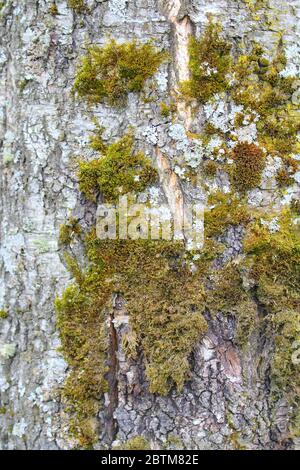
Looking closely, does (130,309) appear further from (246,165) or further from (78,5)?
(78,5)

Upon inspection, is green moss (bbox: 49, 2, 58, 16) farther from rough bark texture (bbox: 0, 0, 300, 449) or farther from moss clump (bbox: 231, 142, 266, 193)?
moss clump (bbox: 231, 142, 266, 193)

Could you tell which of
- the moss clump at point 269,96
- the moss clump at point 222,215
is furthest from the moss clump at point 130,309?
the moss clump at point 269,96

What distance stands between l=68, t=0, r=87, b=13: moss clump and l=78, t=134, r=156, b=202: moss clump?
0.57m

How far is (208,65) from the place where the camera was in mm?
2076

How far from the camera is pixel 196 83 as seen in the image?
2078 mm

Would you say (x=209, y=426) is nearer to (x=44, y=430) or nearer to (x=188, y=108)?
(x=44, y=430)

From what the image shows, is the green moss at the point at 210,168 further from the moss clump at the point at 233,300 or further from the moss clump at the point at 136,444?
the moss clump at the point at 136,444

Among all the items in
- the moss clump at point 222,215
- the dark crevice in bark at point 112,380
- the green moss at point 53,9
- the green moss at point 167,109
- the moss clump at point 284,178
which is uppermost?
the green moss at point 53,9

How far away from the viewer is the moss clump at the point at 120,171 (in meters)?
2.07

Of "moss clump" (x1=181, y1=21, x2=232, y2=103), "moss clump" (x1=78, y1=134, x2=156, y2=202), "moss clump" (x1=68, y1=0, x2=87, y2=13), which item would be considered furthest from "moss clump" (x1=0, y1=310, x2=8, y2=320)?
"moss clump" (x1=68, y1=0, x2=87, y2=13)

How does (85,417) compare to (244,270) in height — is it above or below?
below

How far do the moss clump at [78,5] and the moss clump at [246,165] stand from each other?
88cm
